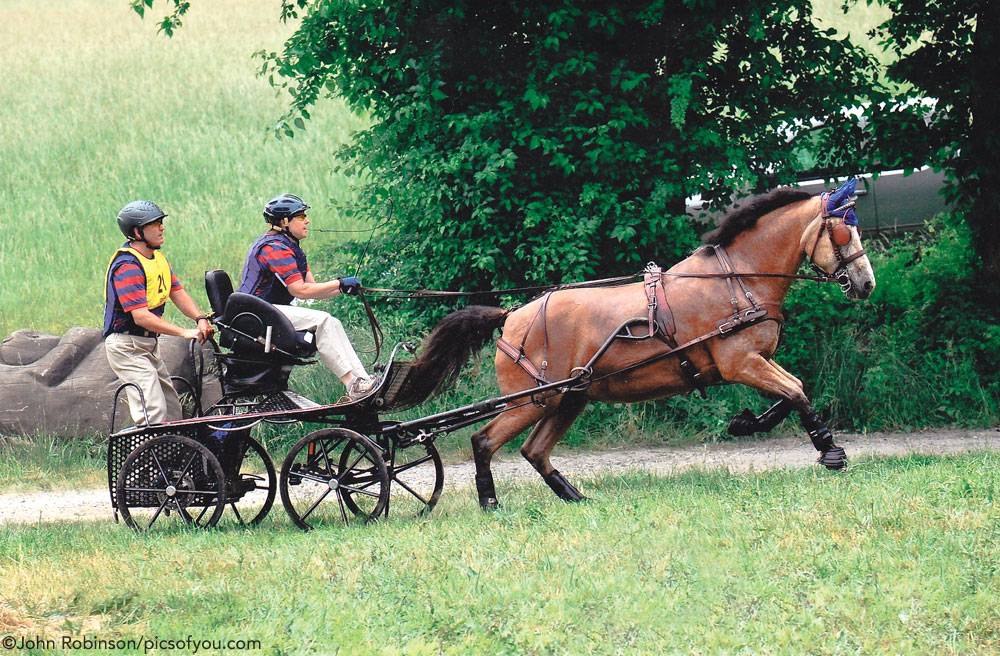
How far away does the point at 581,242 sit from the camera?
33.0 feet

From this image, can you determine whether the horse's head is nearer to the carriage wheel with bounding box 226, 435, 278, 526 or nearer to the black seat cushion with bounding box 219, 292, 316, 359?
the black seat cushion with bounding box 219, 292, 316, 359

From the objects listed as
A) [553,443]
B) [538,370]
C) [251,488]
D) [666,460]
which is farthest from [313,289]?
[666,460]

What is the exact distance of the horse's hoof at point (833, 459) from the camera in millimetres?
7270

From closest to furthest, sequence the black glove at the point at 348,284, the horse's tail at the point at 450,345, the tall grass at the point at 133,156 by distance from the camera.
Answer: the black glove at the point at 348,284 → the horse's tail at the point at 450,345 → the tall grass at the point at 133,156

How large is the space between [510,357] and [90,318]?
A: 9.24 m

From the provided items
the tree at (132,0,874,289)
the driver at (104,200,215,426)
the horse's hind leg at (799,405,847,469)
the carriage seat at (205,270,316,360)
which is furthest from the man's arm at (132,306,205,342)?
the horse's hind leg at (799,405,847,469)

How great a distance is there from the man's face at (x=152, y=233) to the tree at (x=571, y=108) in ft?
11.1

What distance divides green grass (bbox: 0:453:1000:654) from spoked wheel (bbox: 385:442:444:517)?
50cm

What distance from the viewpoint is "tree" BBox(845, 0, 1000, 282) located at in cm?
1011

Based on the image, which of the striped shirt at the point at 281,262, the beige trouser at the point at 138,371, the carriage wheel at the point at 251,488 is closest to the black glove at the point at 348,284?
the striped shirt at the point at 281,262

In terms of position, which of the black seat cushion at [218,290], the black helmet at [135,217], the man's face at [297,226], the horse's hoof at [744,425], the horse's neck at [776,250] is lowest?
the horse's hoof at [744,425]

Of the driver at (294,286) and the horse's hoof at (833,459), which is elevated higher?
the driver at (294,286)

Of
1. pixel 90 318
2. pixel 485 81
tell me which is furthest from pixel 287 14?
pixel 90 318

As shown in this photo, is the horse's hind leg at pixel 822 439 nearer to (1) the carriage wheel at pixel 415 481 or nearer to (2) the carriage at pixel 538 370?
(2) the carriage at pixel 538 370
